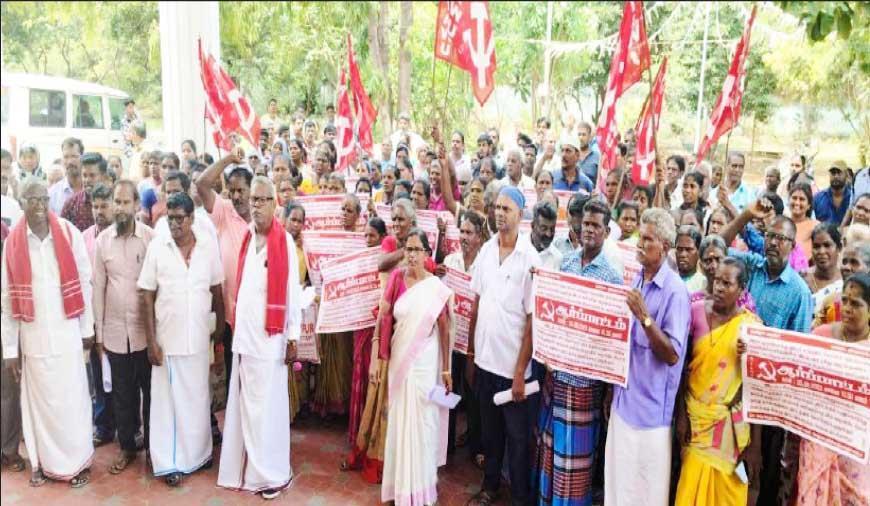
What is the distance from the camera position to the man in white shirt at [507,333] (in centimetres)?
405

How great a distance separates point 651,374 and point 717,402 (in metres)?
0.34

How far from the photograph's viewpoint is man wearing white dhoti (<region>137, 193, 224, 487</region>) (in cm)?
448

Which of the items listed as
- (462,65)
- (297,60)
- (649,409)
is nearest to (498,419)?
(649,409)

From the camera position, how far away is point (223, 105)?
7.33 m

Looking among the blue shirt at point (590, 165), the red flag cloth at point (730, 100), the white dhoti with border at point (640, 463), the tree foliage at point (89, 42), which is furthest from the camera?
the blue shirt at point (590, 165)

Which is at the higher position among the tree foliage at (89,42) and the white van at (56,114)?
the tree foliage at (89,42)

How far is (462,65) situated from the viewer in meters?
5.52

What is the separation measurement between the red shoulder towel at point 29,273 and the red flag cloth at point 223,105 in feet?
10.7

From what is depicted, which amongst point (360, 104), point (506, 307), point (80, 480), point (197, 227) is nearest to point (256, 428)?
point (80, 480)

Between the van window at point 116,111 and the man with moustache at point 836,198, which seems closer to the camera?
the man with moustache at point 836,198

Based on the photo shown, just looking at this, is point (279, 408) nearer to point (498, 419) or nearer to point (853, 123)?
point (498, 419)

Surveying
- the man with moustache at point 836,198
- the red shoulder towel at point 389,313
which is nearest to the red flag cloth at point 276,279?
the red shoulder towel at point 389,313

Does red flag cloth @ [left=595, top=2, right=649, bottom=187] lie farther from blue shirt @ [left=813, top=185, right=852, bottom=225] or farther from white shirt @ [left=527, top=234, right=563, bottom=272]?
blue shirt @ [left=813, top=185, right=852, bottom=225]

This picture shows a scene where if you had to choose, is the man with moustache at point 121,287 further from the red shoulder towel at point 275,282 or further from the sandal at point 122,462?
the red shoulder towel at point 275,282
